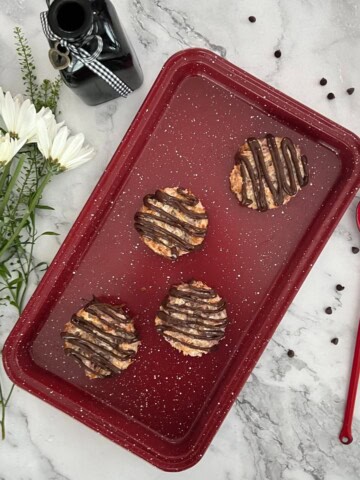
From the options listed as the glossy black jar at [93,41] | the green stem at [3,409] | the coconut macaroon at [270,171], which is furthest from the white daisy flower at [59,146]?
the green stem at [3,409]

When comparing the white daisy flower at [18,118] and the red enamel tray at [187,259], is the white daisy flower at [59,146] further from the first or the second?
the red enamel tray at [187,259]

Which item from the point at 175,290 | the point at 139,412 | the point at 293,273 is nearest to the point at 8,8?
the point at 175,290

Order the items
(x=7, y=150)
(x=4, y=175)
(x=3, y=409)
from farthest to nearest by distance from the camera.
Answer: (x=3, y=409) < (x=4, y=175) < (x=7, y=150)

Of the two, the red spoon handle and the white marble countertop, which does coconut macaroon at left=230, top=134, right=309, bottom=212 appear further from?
the red spoon handle

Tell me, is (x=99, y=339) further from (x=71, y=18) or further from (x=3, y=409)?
(x=71, y=18)

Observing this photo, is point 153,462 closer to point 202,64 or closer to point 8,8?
point 202,64

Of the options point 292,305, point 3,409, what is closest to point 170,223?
point 292,305
